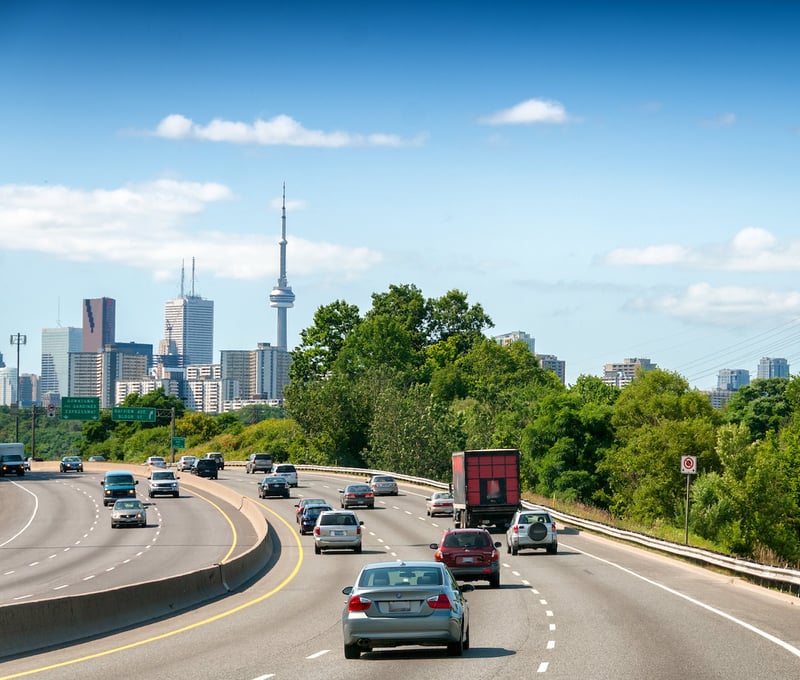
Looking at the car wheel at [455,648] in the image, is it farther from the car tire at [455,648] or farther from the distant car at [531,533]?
the distant car at [531,533]

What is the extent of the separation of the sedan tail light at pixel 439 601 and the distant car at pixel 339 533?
1138 inches

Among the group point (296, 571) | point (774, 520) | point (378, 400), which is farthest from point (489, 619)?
point (378, 400)

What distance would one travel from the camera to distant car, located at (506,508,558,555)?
4675 cm

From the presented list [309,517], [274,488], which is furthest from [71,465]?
[309,517]

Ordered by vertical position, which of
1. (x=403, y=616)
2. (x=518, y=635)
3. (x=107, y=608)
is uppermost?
(x=403, y=616)

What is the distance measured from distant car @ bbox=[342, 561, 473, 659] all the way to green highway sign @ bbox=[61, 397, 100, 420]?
122 meters

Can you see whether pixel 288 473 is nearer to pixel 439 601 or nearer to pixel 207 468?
pixel 207 468

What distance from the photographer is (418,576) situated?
19531mm

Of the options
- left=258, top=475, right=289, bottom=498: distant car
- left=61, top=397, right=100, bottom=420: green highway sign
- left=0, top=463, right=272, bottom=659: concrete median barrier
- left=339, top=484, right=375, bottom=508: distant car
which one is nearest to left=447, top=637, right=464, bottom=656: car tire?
left=0, top=463, right=272, bottom=659: concrete median barrier

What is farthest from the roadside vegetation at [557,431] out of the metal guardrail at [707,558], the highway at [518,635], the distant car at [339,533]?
the highway at [518,635]

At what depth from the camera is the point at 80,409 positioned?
138 metres

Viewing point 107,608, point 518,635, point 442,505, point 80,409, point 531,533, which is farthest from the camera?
point 80,409

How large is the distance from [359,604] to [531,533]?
2833cm

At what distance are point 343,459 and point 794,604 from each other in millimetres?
110897
